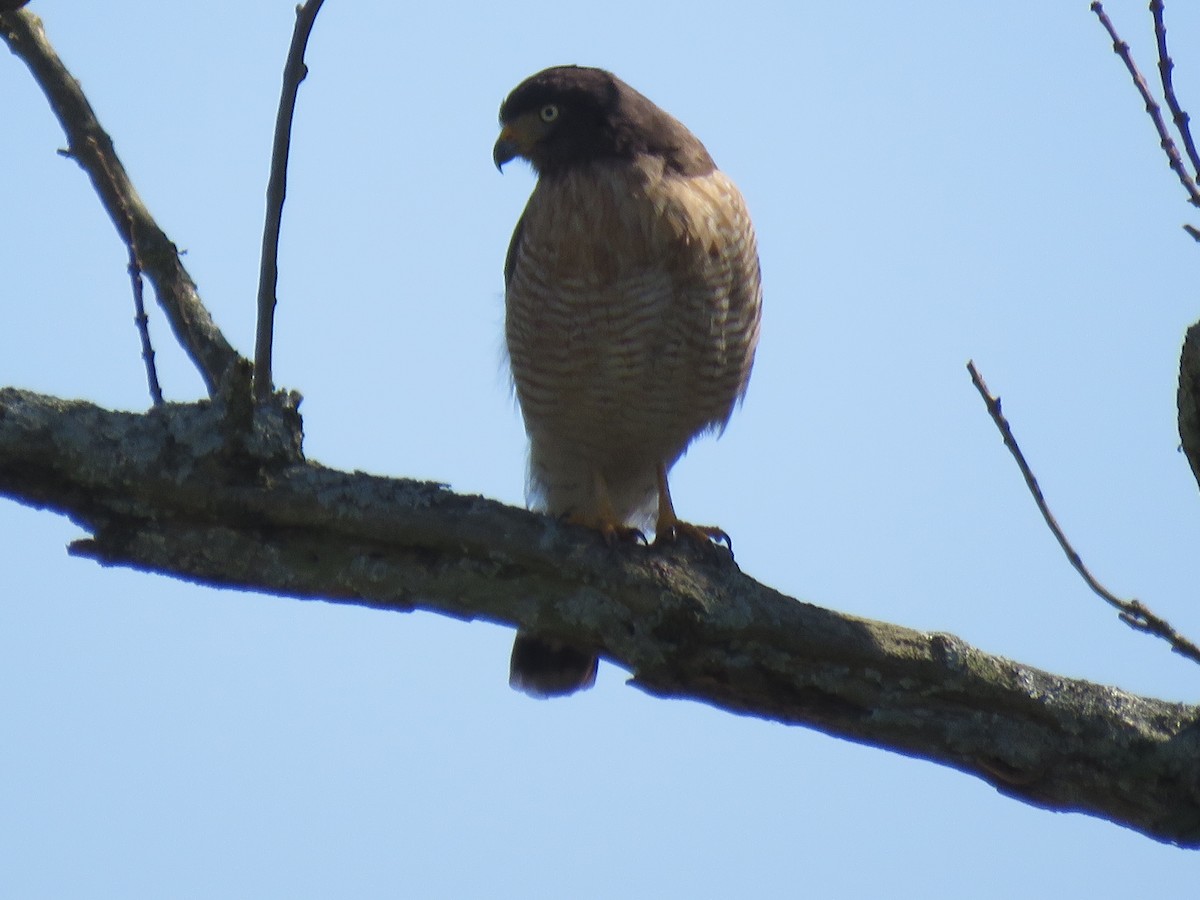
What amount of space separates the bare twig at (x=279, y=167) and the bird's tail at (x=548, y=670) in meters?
2.35

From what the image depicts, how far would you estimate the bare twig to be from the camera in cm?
277

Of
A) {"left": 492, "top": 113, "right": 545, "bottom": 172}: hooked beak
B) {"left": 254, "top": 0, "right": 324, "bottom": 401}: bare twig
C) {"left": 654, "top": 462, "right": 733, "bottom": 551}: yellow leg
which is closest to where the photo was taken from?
{"left": 254, "top": 0, "right": 324, "bottom": 401}: bare twig

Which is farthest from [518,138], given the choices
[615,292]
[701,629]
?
[701,629]

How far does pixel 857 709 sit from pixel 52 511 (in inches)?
80.0

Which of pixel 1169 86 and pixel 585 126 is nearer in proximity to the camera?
pixel 1169 86

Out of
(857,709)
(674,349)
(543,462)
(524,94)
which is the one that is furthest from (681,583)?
(524,94)

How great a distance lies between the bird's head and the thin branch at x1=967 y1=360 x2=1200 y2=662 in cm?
212

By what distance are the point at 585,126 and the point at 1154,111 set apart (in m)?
2.62

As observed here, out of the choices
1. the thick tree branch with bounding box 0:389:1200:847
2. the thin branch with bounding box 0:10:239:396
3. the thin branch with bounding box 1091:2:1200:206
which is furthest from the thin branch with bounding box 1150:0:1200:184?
the thin branch with bounding box 0:10:239:396

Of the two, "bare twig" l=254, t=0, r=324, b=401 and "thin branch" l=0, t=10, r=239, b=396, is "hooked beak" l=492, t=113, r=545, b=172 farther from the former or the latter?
"bare twig" l=254, t=0, r=324, b=401

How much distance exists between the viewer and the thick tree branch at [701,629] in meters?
3.27

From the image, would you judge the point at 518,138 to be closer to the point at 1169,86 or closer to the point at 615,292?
the point at 615,292

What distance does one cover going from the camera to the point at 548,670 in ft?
16.3

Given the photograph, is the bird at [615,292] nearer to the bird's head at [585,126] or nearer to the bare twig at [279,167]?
the bird's head at [585,126]
